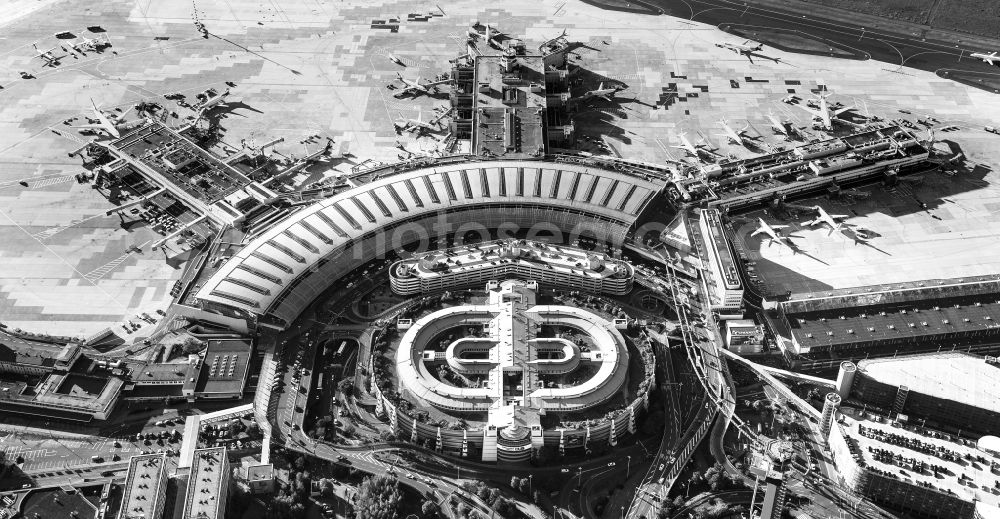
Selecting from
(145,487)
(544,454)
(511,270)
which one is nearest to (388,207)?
(511,270)

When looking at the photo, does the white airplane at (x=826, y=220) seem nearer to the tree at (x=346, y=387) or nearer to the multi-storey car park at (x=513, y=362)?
the multi-storey car park at (x=513, y=362)

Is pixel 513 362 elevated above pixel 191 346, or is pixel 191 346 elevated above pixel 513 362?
pixel 191 346

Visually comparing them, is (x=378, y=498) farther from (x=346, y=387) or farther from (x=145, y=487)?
(x=145, y=487)

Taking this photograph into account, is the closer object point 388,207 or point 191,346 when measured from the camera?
point 191,346

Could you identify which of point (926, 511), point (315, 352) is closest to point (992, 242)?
point (926, 511)

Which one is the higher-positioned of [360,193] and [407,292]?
[360,193]

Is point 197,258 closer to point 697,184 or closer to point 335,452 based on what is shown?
point 335,452
